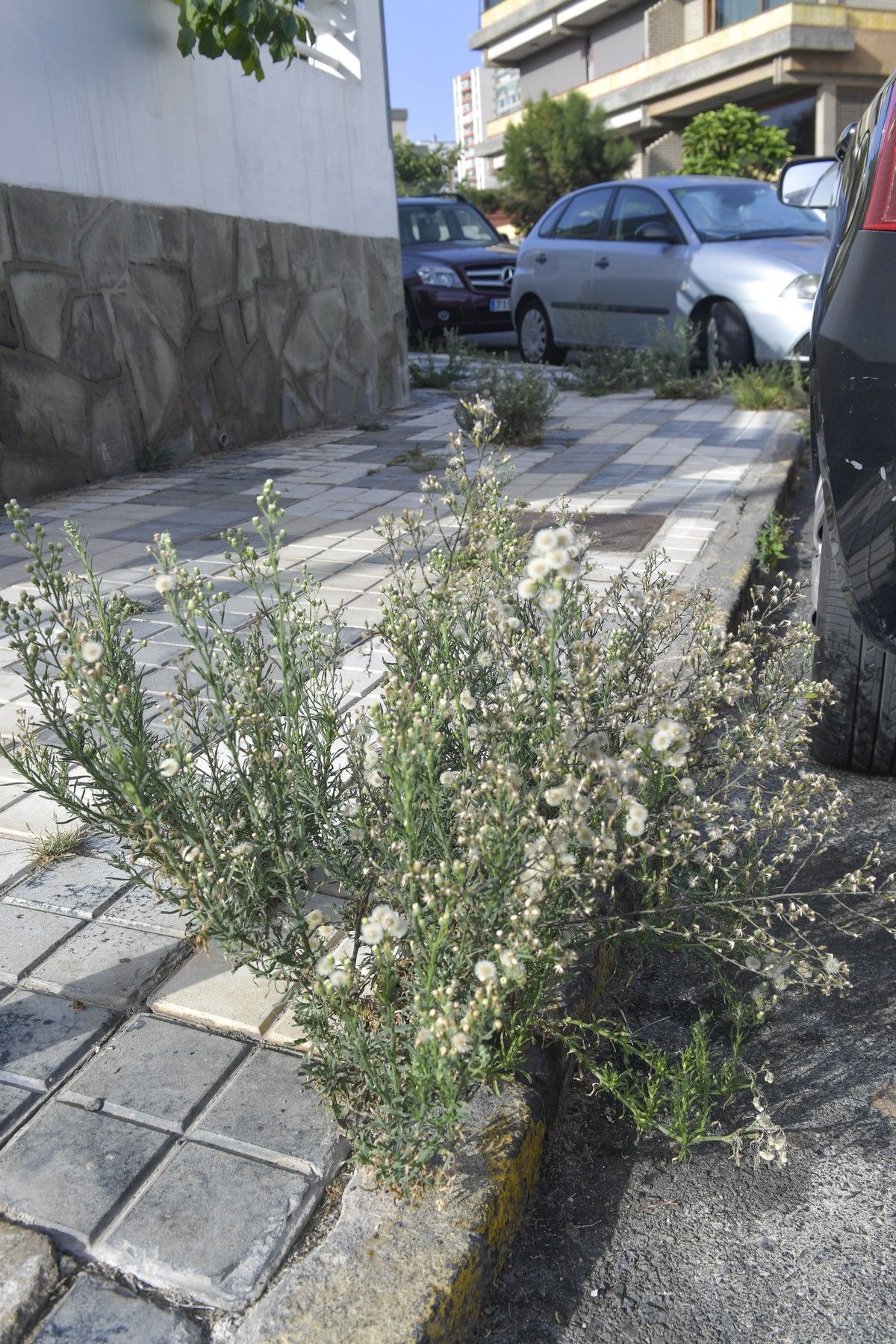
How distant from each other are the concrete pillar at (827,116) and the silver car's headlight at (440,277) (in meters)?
25.5

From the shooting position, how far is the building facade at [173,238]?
641cm

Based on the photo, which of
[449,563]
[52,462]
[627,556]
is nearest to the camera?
[449,563]

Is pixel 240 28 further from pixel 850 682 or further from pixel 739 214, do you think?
pixel 739 214

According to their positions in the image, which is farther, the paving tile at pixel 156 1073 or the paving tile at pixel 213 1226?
the paving tile at pixel 156 1073

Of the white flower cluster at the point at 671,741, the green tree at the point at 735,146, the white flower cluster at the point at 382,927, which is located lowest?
the white flower cluster at the point at 382,927

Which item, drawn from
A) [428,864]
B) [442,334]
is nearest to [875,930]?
[428,864]

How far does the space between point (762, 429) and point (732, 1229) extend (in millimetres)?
7546

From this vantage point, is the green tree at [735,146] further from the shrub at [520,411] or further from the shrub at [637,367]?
the shrub at [520,411]

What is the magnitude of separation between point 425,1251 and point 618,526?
4525 millimetres

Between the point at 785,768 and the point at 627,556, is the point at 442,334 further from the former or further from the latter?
the point at 785,768

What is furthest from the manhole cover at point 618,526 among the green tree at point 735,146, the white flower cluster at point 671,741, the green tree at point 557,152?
the green tree at point 557,152

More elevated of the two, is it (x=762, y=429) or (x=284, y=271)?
(x=284, y=271)

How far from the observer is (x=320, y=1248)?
1.70 metres

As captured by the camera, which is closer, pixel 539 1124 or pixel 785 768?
pixel 539 1124
